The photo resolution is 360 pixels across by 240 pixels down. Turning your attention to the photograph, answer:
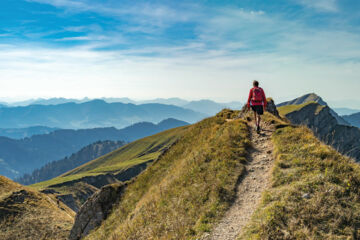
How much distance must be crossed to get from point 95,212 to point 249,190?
14533mm

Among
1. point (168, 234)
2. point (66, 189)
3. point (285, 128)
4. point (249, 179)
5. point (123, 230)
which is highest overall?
point (285, 128)

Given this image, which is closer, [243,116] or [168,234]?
[168,234]

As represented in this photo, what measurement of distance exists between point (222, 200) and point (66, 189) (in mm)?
211687

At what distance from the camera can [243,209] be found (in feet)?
36.1

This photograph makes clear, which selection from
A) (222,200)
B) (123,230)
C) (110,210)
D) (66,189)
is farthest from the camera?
(66,189)

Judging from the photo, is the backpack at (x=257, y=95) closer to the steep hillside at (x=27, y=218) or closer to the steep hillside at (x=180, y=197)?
the steep hillside at (x=180, y=197)

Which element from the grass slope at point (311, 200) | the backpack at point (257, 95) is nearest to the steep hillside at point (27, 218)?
the grass slope at point (311, 200)

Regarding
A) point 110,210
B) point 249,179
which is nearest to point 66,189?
point 110,210

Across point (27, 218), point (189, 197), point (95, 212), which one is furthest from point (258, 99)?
point (27, 218)

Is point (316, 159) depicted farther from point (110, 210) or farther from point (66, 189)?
point (66, 189)

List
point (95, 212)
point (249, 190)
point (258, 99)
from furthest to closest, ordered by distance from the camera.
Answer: point (95, 212)
point (258, 99)
point (249, 190)

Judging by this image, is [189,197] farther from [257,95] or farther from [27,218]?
[27,218]

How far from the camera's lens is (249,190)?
40.5 feet

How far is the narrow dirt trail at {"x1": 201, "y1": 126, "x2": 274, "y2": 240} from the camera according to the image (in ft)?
32.3
